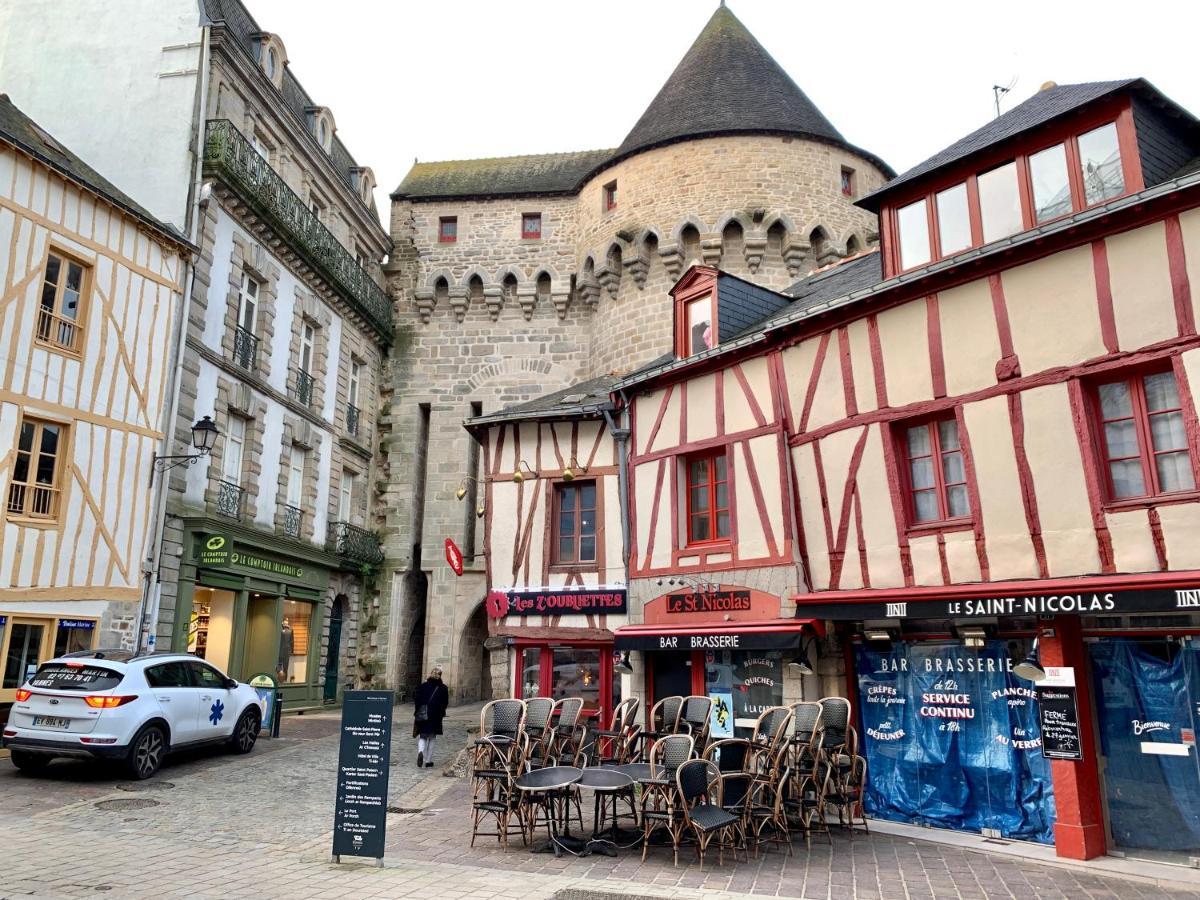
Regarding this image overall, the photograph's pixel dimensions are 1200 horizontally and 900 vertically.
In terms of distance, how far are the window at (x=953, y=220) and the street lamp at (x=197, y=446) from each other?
9420 mm

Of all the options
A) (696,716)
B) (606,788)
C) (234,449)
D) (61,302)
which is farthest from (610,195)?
(606,788)

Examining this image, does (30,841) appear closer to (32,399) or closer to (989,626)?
(32,399)

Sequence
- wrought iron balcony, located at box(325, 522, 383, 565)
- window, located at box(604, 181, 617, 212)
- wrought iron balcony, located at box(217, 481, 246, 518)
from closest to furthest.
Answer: wrought iron balcony, located at box(217, 481, 246, 518), wrought iron balcony, located at box(325, 522, 383, 565), window, located at box(604, 181, 617, 212)

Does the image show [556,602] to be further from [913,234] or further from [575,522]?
[913,234]

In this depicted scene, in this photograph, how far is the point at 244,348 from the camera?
627 inches

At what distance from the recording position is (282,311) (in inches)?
683

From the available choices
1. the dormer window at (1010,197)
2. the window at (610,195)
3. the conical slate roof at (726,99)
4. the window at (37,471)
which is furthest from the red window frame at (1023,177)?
the window at (610,195)

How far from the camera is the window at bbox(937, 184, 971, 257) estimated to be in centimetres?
832

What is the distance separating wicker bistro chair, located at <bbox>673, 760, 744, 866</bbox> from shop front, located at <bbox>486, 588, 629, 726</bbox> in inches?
179

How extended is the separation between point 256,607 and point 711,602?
10210mm

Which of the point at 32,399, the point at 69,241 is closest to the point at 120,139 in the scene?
the point at 69,241

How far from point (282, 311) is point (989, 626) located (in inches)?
556

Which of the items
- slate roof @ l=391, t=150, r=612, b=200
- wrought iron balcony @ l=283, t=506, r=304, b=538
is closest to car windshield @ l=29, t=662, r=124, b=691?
wrought iron balcony @ l=283, t=506, r=304, b=538

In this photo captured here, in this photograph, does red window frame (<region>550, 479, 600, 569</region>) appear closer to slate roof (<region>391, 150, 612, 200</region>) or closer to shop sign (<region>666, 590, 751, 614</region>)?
shop sign (<region>666, 590, 751, 614</region>)
